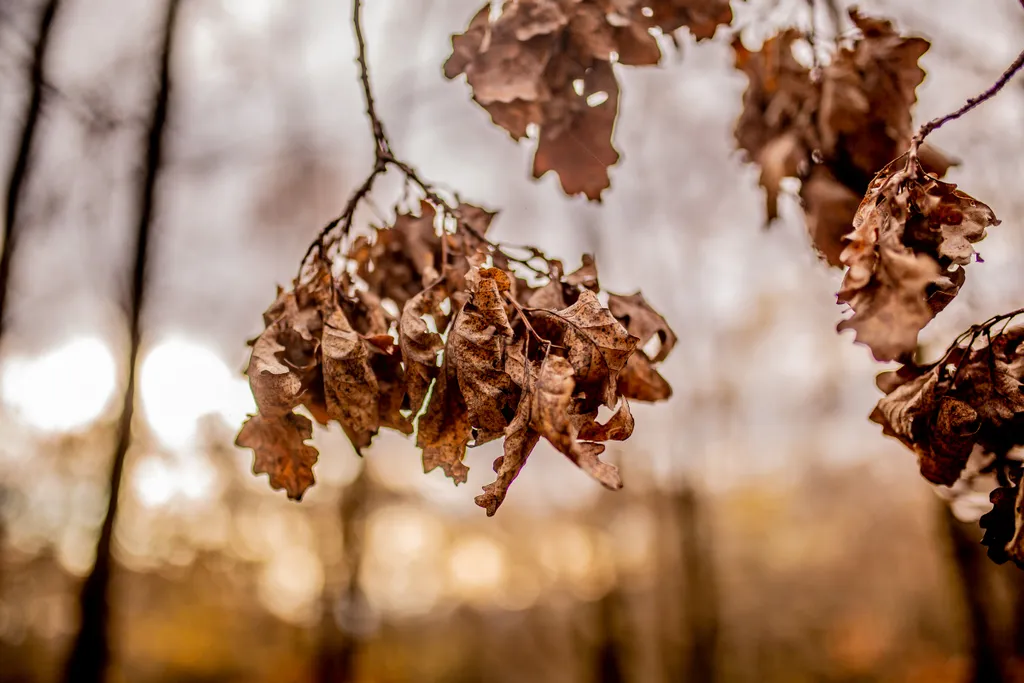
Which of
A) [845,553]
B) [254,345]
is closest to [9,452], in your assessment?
[254,345]

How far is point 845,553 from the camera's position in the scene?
20.0m

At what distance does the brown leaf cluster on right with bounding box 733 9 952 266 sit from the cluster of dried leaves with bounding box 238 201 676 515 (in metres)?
0.56

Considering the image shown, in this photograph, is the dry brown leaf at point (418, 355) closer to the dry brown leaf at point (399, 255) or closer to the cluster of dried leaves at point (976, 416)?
the dry brown leaf at point (399, 255)

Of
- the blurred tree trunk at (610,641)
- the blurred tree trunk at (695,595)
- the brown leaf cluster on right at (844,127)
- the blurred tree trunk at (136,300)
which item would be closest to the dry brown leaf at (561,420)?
the brown leaf cluster on right at (844,127)

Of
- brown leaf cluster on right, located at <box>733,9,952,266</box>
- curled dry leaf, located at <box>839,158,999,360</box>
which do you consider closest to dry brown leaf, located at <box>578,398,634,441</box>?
curled dry leaf, located at <box>839,158,999,360</box>

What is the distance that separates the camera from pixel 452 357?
111 cm

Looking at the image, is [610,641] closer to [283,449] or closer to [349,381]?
[283,449]

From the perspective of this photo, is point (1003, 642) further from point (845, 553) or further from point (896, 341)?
point (845, 553)

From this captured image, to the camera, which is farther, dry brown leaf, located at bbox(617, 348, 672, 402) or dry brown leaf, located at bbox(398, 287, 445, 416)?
dry brown leaf, located at bbox(617, 348, 672, 402)

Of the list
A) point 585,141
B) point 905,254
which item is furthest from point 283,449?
point 905,254

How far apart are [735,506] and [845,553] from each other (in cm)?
339

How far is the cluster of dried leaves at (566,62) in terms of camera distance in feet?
4.66

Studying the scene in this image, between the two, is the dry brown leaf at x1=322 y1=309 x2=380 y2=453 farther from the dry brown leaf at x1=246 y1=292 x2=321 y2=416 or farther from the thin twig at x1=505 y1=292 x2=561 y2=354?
the thin twig at x1=505 y1=292 x2=561 y2=354

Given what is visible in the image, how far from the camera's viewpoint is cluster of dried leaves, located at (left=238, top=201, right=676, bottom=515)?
1.06m
